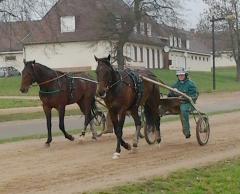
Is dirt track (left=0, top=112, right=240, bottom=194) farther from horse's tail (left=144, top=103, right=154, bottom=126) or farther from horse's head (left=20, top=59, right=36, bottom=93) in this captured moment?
horse's head (left=20, top=59, right=36, bottom=93)

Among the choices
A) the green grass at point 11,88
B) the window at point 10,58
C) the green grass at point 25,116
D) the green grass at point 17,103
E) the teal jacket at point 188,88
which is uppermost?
the window at point 10,58

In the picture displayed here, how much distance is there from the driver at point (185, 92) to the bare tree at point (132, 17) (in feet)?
123

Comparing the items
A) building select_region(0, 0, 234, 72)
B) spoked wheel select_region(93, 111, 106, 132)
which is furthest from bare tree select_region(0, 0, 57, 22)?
spoked wheel select_region(93, 111, 106, 132)

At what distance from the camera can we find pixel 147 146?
14648mm

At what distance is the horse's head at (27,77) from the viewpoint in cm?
1471

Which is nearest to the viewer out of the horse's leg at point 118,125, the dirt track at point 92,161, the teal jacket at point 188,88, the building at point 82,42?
the dirt track at point 92,161

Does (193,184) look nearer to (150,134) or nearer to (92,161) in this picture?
(92,161)

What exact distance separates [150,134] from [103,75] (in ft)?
10.2

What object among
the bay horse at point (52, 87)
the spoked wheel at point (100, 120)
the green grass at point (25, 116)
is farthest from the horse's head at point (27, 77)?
the green grass at point (25, 116)

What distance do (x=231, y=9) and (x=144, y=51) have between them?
1293cm

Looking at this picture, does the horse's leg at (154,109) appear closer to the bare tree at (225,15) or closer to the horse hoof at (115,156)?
the horse hoof at (115,156)

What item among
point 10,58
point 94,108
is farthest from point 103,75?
point 10,58

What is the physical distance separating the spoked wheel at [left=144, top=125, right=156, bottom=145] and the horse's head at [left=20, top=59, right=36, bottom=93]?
2947 mm

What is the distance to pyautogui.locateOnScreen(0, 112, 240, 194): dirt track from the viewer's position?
32.4ft
